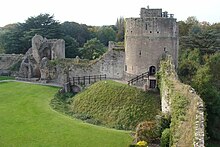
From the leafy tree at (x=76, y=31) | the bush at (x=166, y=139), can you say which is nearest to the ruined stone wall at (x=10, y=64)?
the leafy tree at (x=76, y=31)

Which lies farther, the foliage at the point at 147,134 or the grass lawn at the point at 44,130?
the foliage at the point at 147,134

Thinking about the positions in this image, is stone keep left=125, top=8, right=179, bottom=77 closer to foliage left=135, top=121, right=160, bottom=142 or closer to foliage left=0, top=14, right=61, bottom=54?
foliage left=135, top=121, right=160, bottom=142

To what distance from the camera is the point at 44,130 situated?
83.7 ft

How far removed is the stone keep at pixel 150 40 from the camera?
34156 mm

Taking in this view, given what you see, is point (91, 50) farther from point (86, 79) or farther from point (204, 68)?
point (204, 68)

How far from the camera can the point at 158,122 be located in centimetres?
2386

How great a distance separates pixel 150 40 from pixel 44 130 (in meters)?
14.3

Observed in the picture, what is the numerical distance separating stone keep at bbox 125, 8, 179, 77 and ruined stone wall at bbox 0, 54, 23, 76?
23.8m

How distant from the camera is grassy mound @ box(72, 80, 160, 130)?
2950cm

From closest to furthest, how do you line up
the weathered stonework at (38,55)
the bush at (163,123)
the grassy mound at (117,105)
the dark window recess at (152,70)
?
the bush at (163,123) < the grassy mound at (117,105) < the dark window recess at (152,70) < the weathered stonework at (38,55)

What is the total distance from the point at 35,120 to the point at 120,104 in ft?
24.7

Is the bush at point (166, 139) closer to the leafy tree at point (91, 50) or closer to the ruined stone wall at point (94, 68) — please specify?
the ruined stone wall at point (94, 68)

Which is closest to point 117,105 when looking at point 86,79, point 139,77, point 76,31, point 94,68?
point 139,77

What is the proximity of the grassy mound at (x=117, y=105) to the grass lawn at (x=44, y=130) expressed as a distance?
2.85 metres
